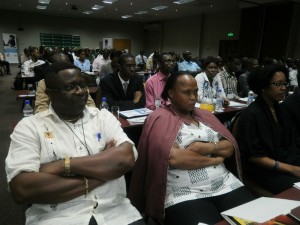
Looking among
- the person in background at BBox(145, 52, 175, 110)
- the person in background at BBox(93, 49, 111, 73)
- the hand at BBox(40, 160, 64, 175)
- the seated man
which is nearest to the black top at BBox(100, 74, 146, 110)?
the seated man

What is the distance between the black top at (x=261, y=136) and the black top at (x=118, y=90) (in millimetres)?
1524

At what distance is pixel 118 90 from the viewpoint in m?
3.27

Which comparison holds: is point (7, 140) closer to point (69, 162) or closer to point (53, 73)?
point (53, 73)

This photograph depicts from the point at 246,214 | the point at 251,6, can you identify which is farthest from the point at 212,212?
the point at 251,6

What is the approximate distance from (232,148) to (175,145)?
0.43m

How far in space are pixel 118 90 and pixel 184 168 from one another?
193cm

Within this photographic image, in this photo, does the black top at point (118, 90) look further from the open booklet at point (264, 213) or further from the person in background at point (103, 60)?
the person in background at point (103, 60)

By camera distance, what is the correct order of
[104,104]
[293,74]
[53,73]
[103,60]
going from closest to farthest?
[53,73], [104,104], [293,74], [103,60]

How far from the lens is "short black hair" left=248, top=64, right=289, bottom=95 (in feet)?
6.55

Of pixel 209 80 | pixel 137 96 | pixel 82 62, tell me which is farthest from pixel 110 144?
pixel 82 62

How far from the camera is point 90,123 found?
4.71 ft

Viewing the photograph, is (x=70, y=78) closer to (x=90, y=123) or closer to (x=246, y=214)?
(x=90, y=123)

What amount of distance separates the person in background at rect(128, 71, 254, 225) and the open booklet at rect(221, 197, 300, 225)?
0.34m

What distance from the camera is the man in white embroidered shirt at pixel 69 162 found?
1.15 metres
